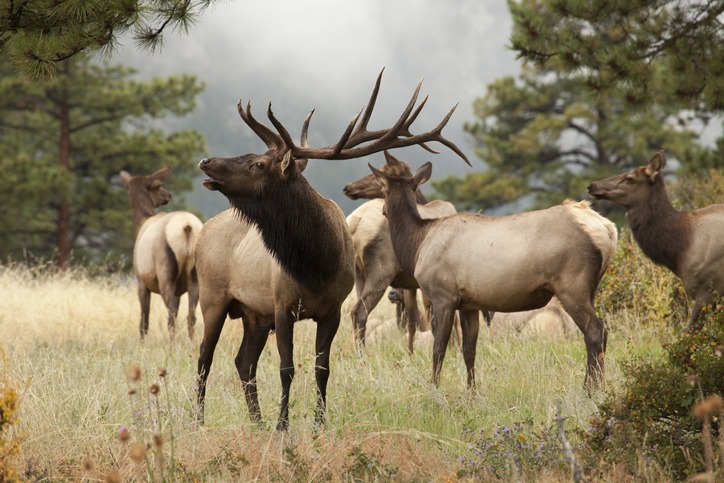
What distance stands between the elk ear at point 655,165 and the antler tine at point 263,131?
157 inches

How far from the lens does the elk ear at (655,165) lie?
8.00 m

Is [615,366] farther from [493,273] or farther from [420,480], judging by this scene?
[420,480]

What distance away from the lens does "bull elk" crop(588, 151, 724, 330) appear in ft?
24.8

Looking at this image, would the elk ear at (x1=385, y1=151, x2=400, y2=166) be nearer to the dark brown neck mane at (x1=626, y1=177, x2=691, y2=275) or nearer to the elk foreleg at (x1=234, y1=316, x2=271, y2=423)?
the dark brown neck mane at (x1=626, y1=177, x2=691, y2=275)

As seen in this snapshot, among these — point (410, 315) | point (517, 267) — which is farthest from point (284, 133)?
point (410, 315)

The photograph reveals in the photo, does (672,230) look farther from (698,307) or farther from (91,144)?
(91,144)

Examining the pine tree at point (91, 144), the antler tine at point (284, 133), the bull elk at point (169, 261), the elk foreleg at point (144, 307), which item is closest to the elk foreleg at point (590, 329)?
the antler tine at point (284, 133)

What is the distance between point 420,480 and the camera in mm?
4273

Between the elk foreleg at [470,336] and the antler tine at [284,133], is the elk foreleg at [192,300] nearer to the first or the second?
the elk foreleg at [470,336]

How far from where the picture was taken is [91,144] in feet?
77.9

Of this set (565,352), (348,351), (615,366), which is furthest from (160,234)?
(615,366)

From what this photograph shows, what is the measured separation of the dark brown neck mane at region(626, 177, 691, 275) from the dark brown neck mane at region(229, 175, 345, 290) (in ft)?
11.8

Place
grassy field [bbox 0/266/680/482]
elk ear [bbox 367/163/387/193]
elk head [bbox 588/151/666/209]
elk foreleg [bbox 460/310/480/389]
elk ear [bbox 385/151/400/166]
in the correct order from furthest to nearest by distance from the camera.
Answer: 1. elk ear [bbox 385/151/400/166]
2. elk head [bbox 588/151/666/209]
3. elk ear [bbox 367/163/387/193]
4. elk foreleg [bbox 460/310/480/389]
5. grassy field [bbox 0/266/680/482]

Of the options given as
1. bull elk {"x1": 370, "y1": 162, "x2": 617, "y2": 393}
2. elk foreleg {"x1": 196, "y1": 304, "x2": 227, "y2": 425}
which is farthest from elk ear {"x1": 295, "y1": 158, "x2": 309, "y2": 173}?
bull elk {"x1": 370, "y1": 162, "x2": 617, "y2": 393}
